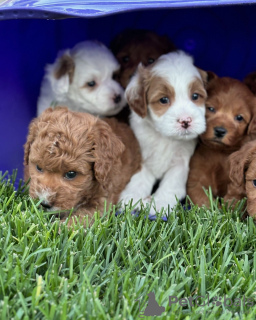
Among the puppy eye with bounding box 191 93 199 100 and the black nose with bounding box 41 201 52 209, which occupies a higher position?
the puppy eye with bounding box 191 93 199 100

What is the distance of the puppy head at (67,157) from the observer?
11.7ft

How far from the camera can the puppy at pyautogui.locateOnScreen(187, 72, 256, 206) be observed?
14.5ft

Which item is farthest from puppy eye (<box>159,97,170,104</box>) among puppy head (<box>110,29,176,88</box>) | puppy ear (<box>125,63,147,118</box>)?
puppy head (<box>110,29,176,88</box>)

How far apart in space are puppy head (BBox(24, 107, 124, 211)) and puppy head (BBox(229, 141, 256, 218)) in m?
0.99

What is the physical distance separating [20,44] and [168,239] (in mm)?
2772

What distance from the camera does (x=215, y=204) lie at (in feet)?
12.8

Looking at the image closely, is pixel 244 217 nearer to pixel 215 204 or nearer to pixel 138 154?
pixel 215 204

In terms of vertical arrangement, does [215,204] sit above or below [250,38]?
below

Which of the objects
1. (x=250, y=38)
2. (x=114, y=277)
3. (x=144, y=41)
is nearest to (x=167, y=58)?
(x=144, y=41)

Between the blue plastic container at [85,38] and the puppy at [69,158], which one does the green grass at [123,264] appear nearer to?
the puppy at [69,158]

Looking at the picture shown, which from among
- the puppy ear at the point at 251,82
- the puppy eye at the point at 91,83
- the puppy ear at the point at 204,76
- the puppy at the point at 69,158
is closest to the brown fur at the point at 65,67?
the puppy eye at the point at 91,83

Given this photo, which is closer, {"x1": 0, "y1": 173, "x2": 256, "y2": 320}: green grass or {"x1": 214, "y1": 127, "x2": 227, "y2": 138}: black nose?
{"x1": 0, "y1": 173, "x2": 256, "y2": 320}: green grass

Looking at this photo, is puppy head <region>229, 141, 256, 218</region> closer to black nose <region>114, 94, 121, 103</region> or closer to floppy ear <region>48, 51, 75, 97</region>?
black nose <region>114, 94, 121, 103</region>

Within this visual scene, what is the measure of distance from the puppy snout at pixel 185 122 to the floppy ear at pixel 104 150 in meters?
0.69
